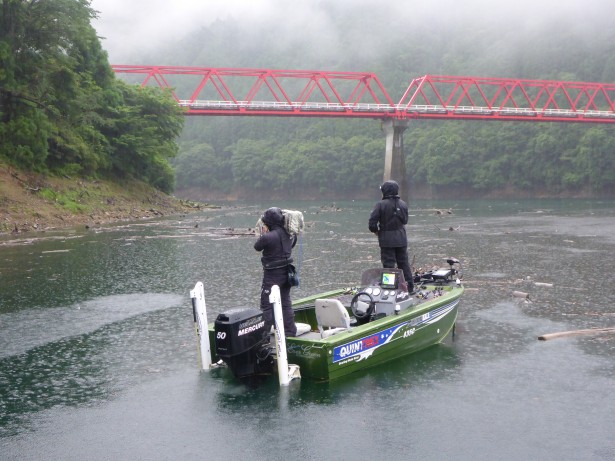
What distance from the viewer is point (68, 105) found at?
144 feet

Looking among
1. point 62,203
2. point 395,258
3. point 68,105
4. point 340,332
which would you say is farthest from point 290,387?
point 68,105

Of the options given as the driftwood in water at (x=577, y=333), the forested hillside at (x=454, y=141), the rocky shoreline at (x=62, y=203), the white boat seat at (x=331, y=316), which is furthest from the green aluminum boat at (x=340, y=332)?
the forested hillside at (x=454, y=141)

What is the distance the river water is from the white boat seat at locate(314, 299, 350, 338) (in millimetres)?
836

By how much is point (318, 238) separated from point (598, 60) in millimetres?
112670

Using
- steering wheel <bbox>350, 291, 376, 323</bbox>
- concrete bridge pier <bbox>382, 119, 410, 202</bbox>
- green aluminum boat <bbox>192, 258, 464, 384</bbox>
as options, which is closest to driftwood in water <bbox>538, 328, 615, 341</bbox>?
green aluminum boat <bbox>192, 258, 464, 384</bbox>

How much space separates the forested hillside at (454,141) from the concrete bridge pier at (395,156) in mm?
33137

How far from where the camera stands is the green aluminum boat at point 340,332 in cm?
876

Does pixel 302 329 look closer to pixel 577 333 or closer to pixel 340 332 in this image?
pixel 340 332

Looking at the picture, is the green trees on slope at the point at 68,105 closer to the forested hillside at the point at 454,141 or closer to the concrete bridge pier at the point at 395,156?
the concrete bridge pier at the point at 395,156

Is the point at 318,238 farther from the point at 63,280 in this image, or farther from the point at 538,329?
the point at 538,329

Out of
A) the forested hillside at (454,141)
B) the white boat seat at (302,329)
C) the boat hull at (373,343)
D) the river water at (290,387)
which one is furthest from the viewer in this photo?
the forested hillside at (454,141)

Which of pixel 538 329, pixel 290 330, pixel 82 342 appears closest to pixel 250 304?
pixel 82 342

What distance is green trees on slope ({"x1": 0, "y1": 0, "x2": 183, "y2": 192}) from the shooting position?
1537 inches

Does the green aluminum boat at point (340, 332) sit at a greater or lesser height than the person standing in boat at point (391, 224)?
lesser
